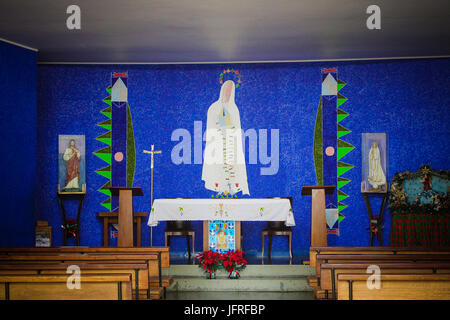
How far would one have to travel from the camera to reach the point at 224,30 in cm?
618

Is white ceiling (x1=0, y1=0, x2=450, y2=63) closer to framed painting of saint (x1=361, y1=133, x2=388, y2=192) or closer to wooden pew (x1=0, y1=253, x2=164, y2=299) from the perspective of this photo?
framed painting of saint (x1=361, y1=133, x2=388, y2=192)

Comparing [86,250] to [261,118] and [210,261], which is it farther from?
[261,118]

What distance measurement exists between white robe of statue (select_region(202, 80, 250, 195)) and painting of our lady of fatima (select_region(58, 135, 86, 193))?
81.1 inches

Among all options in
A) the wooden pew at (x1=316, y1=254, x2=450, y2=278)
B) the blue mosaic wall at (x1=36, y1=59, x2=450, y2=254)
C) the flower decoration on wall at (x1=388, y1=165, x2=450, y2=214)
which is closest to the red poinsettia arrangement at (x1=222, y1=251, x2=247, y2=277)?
the wooden pew at (x1=316, y1=254, x2=450, y2=278)

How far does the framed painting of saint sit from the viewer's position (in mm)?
7461

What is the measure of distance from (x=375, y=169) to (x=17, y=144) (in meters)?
5.59

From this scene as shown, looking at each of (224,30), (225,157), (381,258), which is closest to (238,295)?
(381,258)

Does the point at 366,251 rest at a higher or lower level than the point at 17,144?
lower

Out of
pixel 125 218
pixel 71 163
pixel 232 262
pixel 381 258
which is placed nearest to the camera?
pixel 381 258

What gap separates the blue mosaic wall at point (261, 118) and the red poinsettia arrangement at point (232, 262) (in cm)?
203

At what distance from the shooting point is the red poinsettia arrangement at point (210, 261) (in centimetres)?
534

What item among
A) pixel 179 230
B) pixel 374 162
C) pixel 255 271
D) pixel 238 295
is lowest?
pixel 238 295

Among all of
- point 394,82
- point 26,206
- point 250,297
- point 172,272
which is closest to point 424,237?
point 394,82

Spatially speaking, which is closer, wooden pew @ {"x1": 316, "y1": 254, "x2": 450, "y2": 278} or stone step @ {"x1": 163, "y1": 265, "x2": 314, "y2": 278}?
wooden pew @ {"x1": 316, "y1": 254, "x2": 450, "y2": 278}
